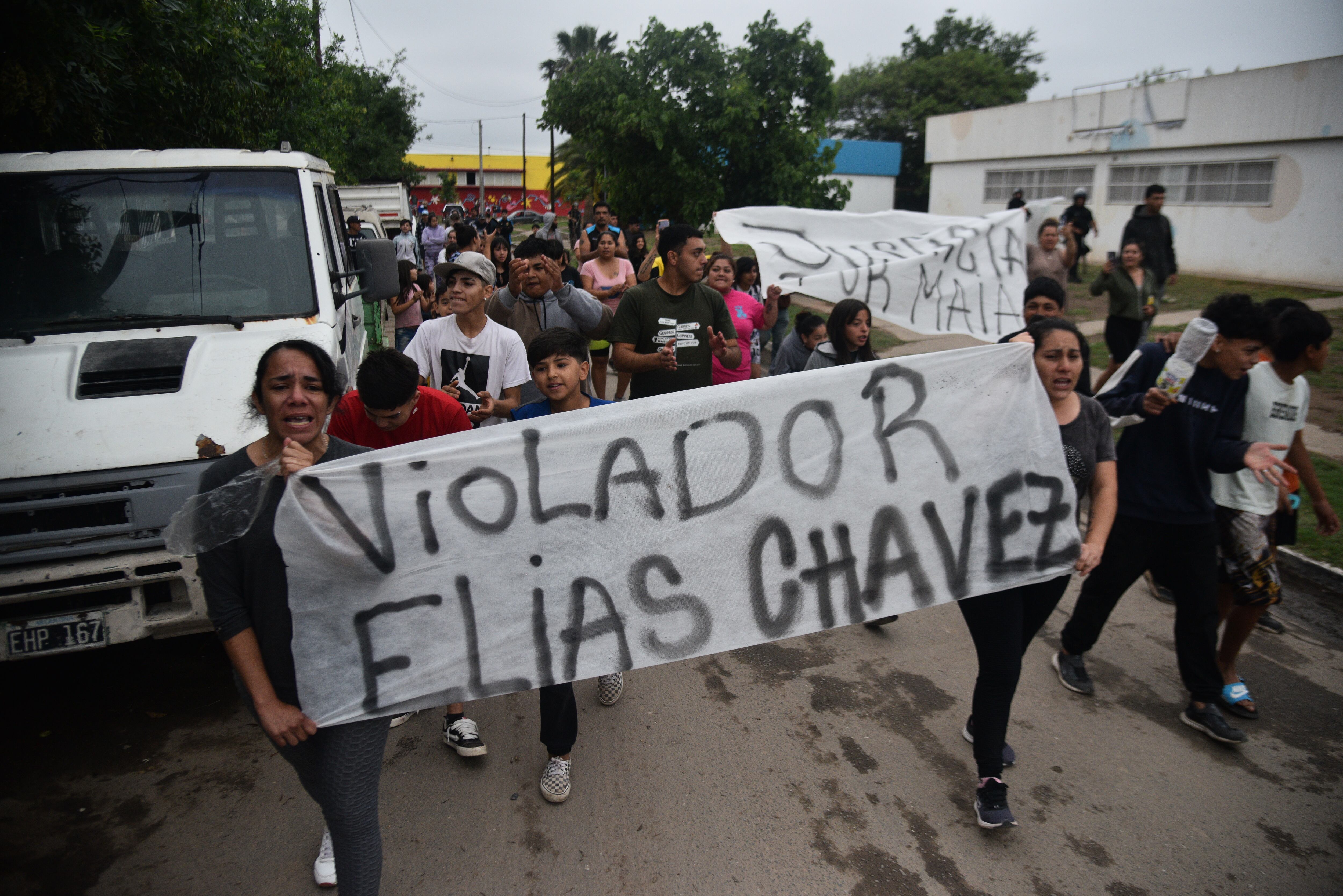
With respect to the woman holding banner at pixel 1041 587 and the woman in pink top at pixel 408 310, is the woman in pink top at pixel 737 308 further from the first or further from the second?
the woman in pink top at pixel 408 310

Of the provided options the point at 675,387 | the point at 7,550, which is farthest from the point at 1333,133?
the point at 7,550

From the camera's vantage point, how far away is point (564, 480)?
Answer: 8.65 ft

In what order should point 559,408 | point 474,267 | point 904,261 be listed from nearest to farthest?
1. point 559,408
2. point 474,267
3. point 904,261

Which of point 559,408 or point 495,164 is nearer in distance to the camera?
point 559,408

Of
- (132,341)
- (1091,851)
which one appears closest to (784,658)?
(1091,851)

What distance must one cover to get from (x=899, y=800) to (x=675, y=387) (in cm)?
226

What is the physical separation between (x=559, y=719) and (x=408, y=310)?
6.99m

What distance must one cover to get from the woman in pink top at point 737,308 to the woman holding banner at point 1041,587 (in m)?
2.57

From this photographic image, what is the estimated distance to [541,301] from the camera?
5285 millimetres

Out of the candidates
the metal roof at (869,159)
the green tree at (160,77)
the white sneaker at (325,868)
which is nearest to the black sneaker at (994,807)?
the white sneaker at (325,868)

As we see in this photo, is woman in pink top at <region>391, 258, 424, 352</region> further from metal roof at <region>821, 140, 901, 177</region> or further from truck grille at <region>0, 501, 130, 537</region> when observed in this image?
metal roof at <region>821, 140, 901, 177</region>

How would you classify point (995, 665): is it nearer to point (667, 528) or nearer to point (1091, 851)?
point (1091, 851)

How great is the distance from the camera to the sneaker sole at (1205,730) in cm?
350

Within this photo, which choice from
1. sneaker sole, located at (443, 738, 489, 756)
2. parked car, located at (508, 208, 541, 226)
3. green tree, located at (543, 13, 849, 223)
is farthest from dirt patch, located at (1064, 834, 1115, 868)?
parked car, located at (508, 208, 541, 226)
